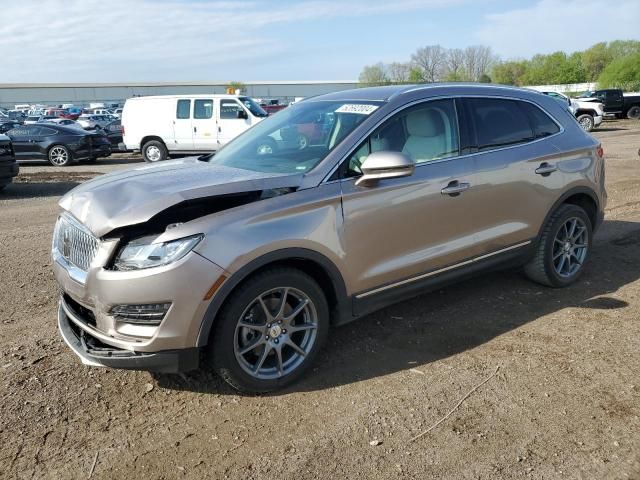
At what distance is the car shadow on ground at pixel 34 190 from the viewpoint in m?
11.2

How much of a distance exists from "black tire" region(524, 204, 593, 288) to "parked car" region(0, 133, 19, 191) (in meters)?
9.90

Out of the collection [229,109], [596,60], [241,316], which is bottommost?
[241,316]

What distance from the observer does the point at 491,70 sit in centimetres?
9231

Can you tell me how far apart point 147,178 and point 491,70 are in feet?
320

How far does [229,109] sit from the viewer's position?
55.2 ft

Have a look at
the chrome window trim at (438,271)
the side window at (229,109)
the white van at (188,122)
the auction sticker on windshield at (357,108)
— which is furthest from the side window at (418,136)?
the side window at (229,109)

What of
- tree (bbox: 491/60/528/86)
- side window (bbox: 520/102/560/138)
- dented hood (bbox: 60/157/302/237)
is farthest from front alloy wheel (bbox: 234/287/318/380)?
tree (bbox: 491/60/528/86)

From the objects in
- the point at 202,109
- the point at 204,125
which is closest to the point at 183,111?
the point at 202,109

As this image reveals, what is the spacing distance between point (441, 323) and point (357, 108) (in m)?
1.79

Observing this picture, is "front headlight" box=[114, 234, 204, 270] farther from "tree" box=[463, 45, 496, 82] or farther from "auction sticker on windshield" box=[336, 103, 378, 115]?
"tree" box=[463, 45, 496, 82]

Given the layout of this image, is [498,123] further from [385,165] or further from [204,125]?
[204,125]

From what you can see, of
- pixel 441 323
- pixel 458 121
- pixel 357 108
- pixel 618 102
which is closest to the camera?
pixel 357 108

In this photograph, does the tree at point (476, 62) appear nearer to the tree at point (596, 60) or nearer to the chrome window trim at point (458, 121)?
the tree at point (596, 60)

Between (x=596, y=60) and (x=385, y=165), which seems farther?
(x=596, y=60)
